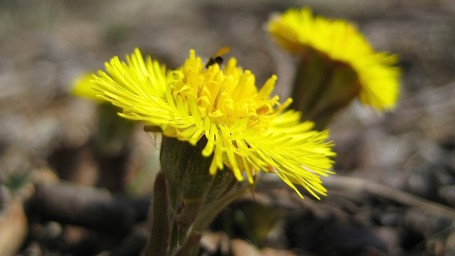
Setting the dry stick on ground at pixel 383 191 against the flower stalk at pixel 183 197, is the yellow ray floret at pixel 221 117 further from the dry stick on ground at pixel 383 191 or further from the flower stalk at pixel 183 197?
the dry stick on ground at pixel 383 191

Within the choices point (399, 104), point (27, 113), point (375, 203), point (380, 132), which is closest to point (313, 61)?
point (375, 203)

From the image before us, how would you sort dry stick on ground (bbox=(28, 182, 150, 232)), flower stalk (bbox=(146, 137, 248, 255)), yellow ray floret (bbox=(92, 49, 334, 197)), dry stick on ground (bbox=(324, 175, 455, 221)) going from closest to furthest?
yellow ray floret (bbox=(92, 49, 334, 197)) < flower stalk (bbox=(146, 137, 248, 255)) < dry stick on ground (bbox=(28, 182, 150, 232)) < dry stick on ground (bbox=(324, 175, 455, 221))

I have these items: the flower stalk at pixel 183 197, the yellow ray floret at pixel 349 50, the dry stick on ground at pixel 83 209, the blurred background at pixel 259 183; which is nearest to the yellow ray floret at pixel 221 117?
the flower stalk at pixel 183 197

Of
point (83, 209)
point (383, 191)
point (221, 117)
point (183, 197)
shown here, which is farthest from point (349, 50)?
point (83, 209)

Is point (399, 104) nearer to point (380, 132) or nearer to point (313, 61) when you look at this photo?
point (380, 132)

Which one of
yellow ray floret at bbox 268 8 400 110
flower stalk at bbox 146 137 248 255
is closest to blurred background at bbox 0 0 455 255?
flower stalk at bbox 146 137 248 255

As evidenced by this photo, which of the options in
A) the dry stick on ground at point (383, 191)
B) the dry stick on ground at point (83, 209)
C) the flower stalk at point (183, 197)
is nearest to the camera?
the flower stalk at point (183, 197)

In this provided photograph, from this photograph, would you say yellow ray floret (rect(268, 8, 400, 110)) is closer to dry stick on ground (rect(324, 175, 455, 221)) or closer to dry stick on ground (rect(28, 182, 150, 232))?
dry stick on ground (rect(324, 175, 455, 221))
